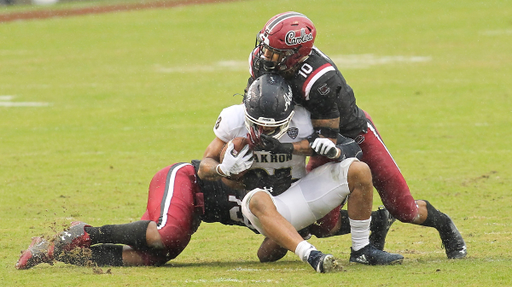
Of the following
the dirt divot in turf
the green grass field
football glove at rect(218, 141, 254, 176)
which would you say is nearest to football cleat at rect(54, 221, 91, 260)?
the green grass field

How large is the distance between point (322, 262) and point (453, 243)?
4.45 feet

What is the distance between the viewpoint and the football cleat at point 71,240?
555cm

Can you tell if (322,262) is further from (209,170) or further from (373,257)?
(209,170)

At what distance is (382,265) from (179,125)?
8233 mm

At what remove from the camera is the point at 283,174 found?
574cm

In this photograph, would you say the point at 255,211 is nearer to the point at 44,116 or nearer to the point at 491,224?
the point at 491,224

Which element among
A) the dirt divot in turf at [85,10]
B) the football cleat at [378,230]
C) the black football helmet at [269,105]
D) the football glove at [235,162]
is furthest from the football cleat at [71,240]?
the dirt divot in turf at [85,10]

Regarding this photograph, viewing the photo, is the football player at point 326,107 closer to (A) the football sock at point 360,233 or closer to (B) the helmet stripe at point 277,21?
(B) the helmet stripe at point 277,21

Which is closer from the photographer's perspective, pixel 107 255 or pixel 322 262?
pixel 322 262

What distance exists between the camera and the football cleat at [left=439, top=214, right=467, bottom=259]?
5824 mm

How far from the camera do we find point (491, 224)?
704cm

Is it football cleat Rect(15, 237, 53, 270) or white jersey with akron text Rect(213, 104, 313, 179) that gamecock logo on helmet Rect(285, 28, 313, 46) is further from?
football cleat Rect(15, 237, 53, 270)

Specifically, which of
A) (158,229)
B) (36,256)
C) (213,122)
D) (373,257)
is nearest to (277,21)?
(158,229)

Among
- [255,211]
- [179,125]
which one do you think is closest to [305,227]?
[255,211]
